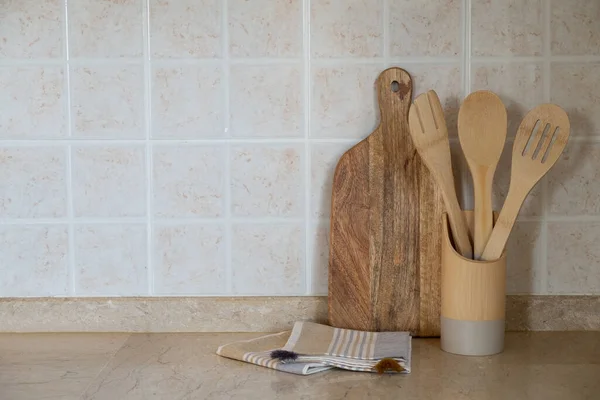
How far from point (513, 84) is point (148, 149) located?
1.89 feet

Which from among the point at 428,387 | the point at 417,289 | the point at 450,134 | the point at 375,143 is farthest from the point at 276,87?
the point at 428,387

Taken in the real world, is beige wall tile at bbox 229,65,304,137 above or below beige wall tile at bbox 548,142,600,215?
above

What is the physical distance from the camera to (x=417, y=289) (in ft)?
3.99

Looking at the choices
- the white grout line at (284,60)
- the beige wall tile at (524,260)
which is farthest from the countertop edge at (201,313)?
the white grout line at (284,60)

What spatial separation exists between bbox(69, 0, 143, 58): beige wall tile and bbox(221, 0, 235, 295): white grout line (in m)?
0.13

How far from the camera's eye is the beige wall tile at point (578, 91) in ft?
4.03

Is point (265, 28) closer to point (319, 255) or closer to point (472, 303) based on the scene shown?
point (319, 255)

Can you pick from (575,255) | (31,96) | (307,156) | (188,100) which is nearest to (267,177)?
(307,156)

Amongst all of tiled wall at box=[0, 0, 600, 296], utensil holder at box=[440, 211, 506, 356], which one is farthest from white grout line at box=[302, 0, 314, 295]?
utensil holder at box=[440, 211, 506, 356]

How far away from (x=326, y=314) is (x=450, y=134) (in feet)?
1.12

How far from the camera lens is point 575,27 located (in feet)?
4.02

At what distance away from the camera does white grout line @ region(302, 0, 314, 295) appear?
1232mm

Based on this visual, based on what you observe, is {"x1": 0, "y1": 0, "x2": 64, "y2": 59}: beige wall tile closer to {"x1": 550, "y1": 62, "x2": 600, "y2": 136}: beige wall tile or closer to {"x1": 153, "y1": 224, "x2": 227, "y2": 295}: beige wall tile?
{"x1": 153, "y1": 224, "x2": 227, "y2": 295}: beige wall tile

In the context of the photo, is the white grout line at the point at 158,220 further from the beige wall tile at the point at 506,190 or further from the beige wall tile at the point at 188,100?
the beige wall tile at the point at 506,190
